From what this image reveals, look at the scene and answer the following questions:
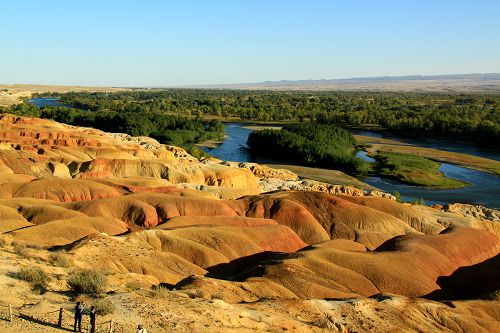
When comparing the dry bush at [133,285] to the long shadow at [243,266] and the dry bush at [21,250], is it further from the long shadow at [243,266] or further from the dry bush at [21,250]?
the long shadow at [243,266]

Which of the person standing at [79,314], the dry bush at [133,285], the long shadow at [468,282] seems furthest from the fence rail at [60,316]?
the long shadow at [468,282]

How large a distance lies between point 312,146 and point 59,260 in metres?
76.8

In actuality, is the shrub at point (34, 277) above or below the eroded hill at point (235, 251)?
above

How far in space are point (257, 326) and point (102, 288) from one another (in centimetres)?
684

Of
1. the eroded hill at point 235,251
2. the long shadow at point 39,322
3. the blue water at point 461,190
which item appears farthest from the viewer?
the blue water at point 461,190

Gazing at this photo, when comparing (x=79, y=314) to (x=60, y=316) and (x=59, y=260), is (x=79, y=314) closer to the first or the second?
(x=60, y=316)

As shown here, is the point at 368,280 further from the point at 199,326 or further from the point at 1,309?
the point at 1,309

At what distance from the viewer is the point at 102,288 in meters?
22.0

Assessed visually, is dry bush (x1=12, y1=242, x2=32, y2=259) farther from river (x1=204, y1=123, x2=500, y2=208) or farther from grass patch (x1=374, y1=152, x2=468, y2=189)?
grass patch (x1=374, y1=152, x2=468, y2=189)

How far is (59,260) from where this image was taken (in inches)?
1009

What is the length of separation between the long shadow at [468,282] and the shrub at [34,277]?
879 inches

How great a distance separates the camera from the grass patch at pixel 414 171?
3206 inches

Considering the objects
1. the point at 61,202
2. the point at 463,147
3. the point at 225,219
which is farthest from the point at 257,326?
the point at 463,147

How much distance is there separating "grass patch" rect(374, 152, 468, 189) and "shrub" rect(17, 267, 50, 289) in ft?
225
